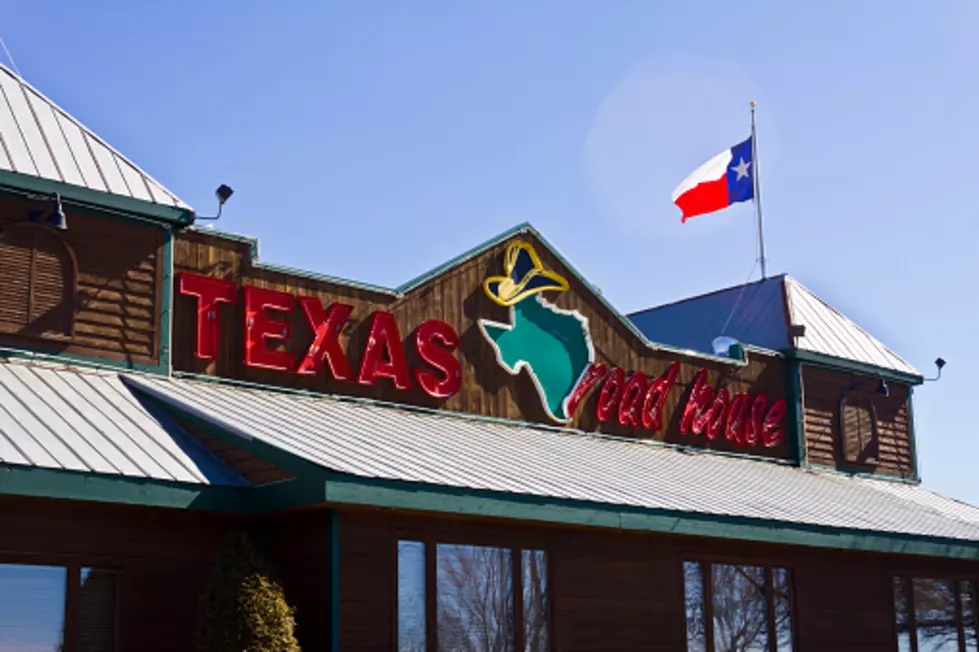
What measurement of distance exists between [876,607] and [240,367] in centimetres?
1097

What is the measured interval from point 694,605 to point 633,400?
4.29 meters

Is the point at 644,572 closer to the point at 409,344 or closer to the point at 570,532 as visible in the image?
the point at 570,532

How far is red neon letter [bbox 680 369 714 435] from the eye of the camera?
22.9 m

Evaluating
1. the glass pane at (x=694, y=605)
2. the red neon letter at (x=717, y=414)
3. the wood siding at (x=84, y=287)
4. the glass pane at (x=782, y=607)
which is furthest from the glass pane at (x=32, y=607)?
the red neon letter at (x=717, y=414)

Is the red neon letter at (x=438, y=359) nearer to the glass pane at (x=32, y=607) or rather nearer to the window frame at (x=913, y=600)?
the glass pane at (x=32, y=607)

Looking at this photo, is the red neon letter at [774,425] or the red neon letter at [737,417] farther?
the red neon letter at [774,425]

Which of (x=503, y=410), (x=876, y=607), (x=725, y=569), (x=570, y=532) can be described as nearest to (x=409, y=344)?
(x=503, y=410)

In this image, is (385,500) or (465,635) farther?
(465,635)

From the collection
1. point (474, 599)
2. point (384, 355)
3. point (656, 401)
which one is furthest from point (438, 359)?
point (656, 401)

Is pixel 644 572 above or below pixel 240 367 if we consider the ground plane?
below

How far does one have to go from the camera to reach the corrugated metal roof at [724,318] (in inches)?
1038

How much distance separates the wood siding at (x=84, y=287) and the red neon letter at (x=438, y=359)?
4127 mm

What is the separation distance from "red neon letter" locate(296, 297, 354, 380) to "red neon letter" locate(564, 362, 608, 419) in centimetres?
413

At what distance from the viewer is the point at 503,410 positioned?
20.2 metres
